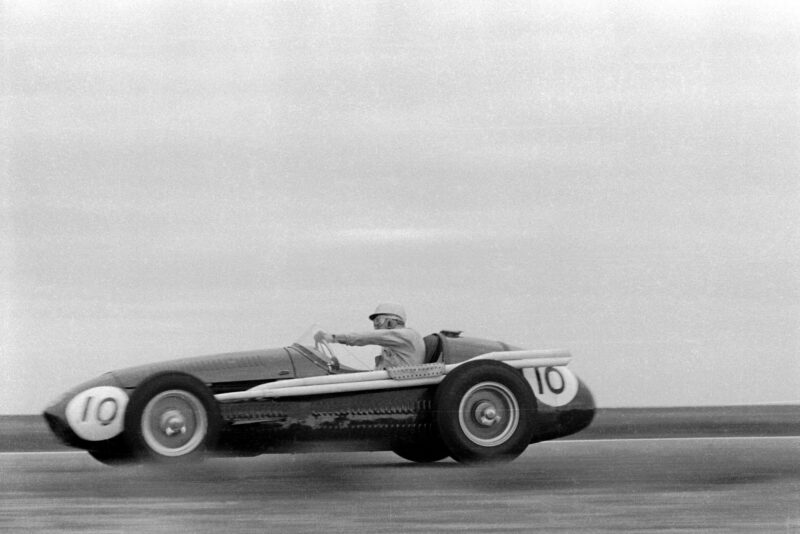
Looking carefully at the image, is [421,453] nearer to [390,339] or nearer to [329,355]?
[390,339]

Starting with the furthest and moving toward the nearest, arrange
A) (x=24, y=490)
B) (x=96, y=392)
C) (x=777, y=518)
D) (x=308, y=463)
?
1. (x=308, y=463)
2. (x=96, y=392)
3. (x=24, y=490)
4. (x=777, y=518)

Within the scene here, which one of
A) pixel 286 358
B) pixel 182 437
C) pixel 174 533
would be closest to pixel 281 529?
pixel 174 533

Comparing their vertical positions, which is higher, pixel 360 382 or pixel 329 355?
pixel 329 355

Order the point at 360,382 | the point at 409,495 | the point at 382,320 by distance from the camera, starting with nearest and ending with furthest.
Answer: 1. the point at 409,495
2. the point at 360,382
3. the point at 382,320

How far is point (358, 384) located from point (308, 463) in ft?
3.69

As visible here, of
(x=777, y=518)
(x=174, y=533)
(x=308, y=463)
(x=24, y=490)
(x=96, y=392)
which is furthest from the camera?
(x=308, y=463)

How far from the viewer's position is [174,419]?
8.02m

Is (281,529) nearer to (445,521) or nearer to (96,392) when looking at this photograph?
(445,521)

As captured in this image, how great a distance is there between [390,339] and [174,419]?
5.68 feet

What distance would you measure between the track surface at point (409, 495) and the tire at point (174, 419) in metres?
0.15

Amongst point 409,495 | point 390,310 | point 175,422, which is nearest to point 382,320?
point 390,310

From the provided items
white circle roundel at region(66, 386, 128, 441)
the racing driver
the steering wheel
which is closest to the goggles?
the racing driver

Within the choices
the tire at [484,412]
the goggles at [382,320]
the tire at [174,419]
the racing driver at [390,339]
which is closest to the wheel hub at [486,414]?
the tire at [484,412]

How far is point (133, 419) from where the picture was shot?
25.9 feet
